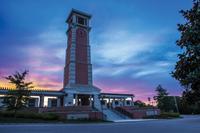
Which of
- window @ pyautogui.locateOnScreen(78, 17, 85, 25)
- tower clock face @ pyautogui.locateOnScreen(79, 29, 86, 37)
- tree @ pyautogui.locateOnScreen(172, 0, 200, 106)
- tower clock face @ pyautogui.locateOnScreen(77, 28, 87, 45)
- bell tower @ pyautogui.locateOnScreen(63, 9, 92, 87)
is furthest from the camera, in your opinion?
window @ pyautogui.locateOnScreen(78, 17, 85, 25)

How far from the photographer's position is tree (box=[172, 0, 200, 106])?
580 cm

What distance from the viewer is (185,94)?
20.6ft

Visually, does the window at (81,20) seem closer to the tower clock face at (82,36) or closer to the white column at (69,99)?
the tower clock face at (82,36)

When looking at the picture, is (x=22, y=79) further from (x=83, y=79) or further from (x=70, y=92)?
(x=83, y=79)

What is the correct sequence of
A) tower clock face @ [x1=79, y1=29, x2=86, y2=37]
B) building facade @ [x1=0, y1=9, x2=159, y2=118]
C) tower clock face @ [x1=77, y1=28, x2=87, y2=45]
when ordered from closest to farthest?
building facade @ [x1=0, y1=9, x2=159, y2=118] → tower clock face @ [x1=77, y1=28, x2=87, y2=45] → tower clock face @ [x1=79, y1=29, x2=86, y2=37]

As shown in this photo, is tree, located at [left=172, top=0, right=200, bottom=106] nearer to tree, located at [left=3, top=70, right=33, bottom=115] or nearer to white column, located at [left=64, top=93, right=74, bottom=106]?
tree, located at [left=3, top=70, right=33, bottom=115]

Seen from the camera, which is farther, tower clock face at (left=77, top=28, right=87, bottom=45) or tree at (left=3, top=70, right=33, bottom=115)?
tower clock face at (left=77, top=28, right=87, bottom=45)

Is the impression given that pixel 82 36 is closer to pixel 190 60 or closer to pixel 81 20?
pixel 81 20

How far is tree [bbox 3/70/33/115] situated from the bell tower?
20410 mm

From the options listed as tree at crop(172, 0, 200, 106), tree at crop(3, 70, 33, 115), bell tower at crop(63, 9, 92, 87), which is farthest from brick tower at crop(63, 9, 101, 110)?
tree at crop(172, 0, 200, 106)

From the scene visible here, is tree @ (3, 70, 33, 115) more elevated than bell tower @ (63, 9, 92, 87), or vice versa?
bell tower @ (63, 9, 92, 87)

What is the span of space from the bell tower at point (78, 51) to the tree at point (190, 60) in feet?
145

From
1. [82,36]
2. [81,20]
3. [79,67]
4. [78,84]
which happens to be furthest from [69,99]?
[81,20]

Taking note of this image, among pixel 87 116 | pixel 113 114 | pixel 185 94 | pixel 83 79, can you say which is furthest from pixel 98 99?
pixel 185 94
